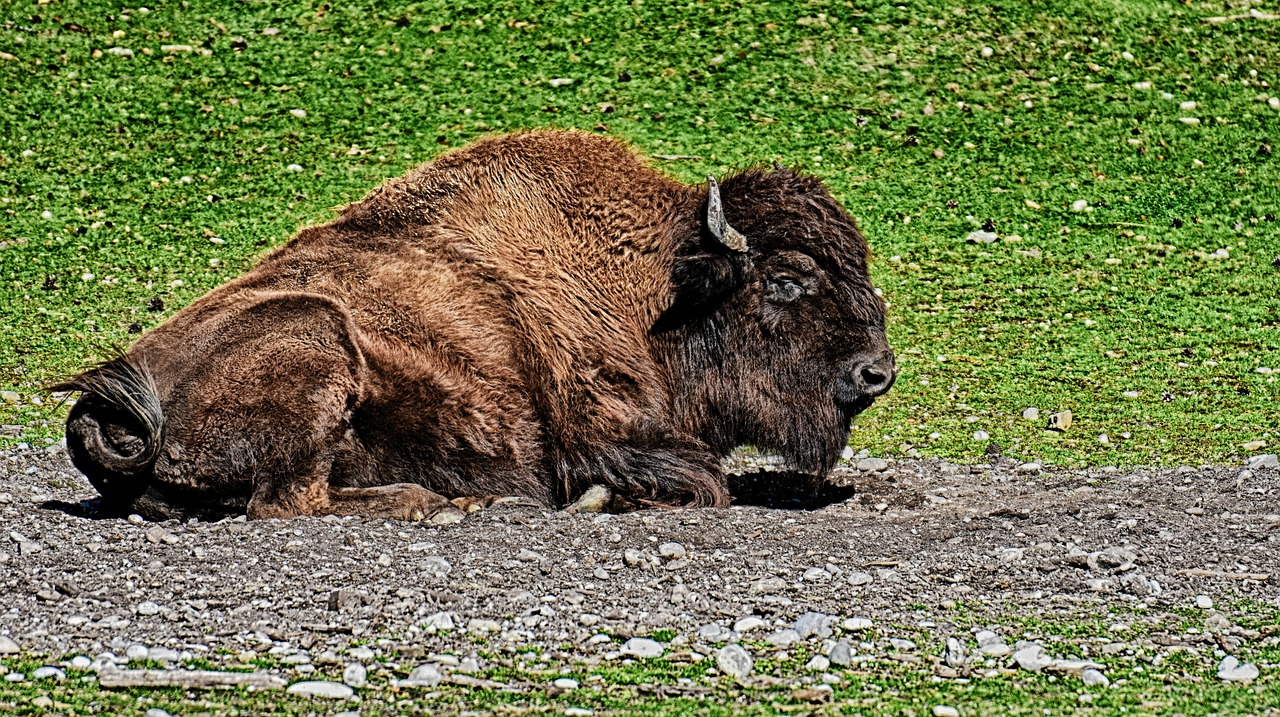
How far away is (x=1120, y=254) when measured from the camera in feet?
37.6

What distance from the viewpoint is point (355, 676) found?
4324mm

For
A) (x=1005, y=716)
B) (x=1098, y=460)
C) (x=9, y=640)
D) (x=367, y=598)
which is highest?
(x=9, y=640)

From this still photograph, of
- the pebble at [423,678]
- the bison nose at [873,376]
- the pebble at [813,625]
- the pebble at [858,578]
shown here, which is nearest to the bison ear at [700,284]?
the bison nose at [873,376]

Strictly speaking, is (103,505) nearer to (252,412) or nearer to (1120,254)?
(252,412)

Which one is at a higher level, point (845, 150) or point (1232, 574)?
point (845, 150)

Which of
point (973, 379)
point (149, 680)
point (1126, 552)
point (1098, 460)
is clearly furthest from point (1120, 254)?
point (149, 680)

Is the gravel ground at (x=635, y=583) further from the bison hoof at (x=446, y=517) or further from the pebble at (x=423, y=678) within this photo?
the bison hoof at (x=446, y=517)

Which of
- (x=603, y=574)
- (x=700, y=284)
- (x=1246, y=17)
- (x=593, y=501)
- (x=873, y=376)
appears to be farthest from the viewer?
(x=1246, y=17)

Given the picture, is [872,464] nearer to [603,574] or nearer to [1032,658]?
[603,574]

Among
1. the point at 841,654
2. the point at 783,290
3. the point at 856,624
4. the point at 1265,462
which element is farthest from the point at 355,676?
the point at 1265,462

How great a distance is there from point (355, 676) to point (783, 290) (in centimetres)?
360

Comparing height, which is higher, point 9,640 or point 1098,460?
point 9,640

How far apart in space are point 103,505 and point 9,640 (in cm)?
219

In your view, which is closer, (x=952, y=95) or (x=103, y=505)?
(x=103, y=505)
